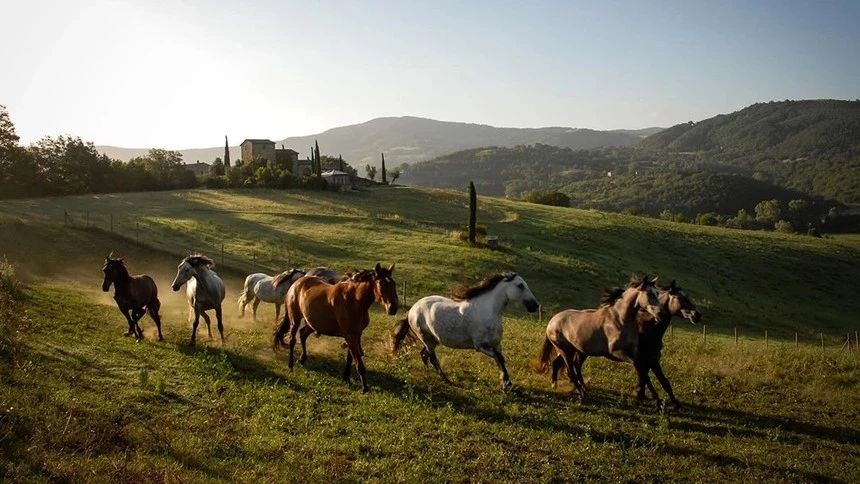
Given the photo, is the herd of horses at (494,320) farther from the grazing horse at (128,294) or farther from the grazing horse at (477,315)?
the grazing horse at (128,294)

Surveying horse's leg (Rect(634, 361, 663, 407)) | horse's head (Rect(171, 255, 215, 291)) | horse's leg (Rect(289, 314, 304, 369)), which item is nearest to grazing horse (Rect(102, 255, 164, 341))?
horse's head (Rect(171, 255, 215, 291))

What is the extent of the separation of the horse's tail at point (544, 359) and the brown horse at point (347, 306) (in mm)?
4132

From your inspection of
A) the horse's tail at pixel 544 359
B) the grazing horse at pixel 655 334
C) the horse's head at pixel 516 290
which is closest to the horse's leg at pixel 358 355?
the horse's head at pixel 516 290

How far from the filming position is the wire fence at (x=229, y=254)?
118ft

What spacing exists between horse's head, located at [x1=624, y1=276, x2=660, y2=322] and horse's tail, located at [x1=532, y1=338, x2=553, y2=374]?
8.86 feet

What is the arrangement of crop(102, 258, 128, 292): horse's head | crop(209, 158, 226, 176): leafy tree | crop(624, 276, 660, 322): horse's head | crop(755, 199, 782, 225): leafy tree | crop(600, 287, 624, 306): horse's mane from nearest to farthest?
crop(624, 276, 660, 322): horse's head
crop(600, 287, 624, 306): horse's mane
crop(102, 258, 128, 292): horse's head
crop(209, 158, 226, 176): leafy tree
crop(755, 199, 782, 225): leafy tree

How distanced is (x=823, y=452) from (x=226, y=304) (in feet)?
77.9

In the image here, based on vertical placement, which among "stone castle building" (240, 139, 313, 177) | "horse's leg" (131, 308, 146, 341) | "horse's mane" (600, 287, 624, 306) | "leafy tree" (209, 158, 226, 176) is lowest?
"horse's leg" (131, 308, 146, 341)

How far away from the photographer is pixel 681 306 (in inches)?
500

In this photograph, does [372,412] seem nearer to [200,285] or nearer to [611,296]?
[611,296]

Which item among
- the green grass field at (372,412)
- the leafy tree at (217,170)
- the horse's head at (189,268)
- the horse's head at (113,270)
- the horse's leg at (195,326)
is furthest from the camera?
the leafy tree at (217,170)

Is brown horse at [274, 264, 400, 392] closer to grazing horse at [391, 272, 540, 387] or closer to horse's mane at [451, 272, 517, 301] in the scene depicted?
grazing horse at [391, 272, 540, 387]

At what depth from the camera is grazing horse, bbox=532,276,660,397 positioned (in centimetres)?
1263

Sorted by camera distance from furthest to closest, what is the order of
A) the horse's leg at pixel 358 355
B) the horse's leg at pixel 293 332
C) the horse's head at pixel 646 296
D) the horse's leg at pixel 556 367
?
the horse's leg at pixel 293 332
the horse's leg at pixel 556 367
the horse's leg at pixel 358 355
the horse's head at pixel 646 296
